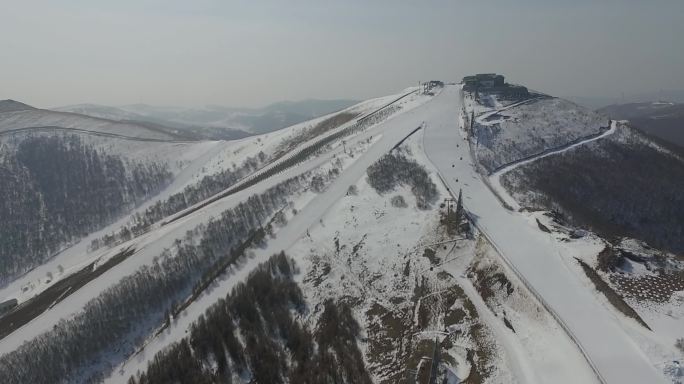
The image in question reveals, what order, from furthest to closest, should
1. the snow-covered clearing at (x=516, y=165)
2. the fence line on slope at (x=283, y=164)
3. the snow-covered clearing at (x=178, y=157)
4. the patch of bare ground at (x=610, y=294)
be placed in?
the snow-covered clearing at (x=178, y=157) < the fence line on slope at (x=283, y=164) < the snow-covered clearing at (x=516, y=165) < the patch of bare ground at (x=610, y=294)

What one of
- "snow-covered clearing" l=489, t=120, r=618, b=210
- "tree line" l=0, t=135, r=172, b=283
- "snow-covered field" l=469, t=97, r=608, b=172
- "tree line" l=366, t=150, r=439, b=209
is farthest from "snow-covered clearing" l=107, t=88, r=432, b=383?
"tree line" l=0, t=135, r=172, b=283

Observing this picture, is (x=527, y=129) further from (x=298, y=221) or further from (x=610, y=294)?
(x=610, y=294)

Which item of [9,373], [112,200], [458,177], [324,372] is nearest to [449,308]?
[324,372]

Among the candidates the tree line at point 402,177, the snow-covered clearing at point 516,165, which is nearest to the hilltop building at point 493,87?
the snow-covered clearing at point 516,165

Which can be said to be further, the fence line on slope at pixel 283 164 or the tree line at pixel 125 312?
the fence line on slope at pixel 283 164

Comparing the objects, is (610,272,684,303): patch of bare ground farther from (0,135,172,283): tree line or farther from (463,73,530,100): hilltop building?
(0,135,172,283): tree line

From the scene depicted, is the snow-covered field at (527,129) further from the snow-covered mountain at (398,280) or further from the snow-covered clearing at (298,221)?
the snow-covered clearing at (298,221)
